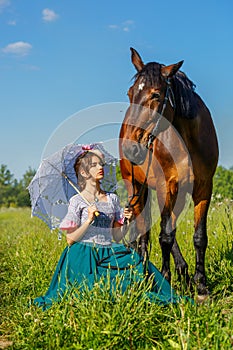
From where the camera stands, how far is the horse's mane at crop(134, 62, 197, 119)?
473 cm

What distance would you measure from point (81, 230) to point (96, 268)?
1.13ft

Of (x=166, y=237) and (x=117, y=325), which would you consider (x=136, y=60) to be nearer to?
(x=166, y=237)

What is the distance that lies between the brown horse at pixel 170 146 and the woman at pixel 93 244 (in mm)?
347

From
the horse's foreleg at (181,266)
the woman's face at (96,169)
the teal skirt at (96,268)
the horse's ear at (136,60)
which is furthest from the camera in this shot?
the horse's foreleg at (181,266)

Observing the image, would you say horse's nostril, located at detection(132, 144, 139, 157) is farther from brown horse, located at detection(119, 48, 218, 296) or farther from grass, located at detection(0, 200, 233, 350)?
grass, located at detection(0, 200, 233, 350)

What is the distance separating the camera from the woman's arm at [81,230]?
4.46 m

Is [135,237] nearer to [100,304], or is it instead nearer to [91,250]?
[91,250]

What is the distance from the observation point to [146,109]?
4.60 m

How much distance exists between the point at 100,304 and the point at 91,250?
41.2 inches

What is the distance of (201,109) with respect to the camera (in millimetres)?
5531

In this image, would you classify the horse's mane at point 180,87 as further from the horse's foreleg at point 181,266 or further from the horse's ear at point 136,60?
the horse's foreleg at point 181,266

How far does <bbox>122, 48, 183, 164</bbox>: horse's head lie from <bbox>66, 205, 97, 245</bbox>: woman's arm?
568 mm

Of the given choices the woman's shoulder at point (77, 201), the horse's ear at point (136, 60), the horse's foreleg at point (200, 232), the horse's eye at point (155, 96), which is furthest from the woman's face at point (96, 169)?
the horse's foreleg at point (200, 232)

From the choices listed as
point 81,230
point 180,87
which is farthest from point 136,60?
point 81,230
